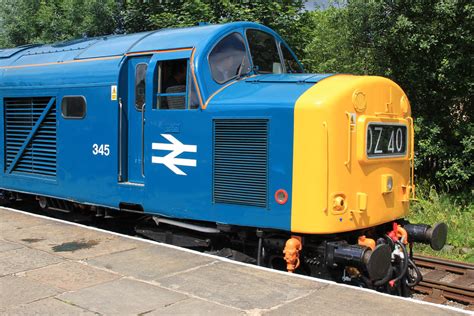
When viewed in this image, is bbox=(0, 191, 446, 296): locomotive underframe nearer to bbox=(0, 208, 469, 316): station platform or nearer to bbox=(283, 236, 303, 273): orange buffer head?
bbox=(283, 236, 303, 273): orange buffer head

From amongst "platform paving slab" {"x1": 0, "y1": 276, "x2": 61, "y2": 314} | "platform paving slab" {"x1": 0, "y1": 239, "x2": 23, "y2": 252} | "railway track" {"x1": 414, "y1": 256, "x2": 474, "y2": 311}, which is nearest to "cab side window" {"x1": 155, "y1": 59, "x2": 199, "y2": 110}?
"platform paving slab" {"x1": 0, "y1": 239, "x2": 23, "y2": 252}

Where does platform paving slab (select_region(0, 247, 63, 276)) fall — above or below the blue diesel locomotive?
below

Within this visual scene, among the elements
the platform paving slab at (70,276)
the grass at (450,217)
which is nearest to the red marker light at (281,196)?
the platform paving slab at (70,276)

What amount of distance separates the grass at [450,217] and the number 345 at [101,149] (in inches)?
216

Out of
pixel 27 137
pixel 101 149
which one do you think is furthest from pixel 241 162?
pixel 27 137

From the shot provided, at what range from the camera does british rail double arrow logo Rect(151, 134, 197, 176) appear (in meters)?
5.81

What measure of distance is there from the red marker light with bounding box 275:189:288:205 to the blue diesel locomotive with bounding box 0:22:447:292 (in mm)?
10

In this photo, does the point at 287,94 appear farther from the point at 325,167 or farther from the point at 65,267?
the point at 65,267

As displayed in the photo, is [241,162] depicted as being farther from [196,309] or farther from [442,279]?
[442,279]

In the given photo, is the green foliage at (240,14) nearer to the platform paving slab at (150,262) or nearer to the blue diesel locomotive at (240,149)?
the blue diesel locomotive at (240,149)

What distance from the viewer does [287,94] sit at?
207 inches

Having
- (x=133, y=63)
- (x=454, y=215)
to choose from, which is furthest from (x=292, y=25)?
(x=133, y=63)

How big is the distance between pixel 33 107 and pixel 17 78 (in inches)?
25.3

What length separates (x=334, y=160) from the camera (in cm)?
505
